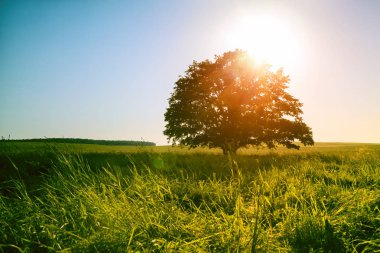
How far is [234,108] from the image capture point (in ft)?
77.4

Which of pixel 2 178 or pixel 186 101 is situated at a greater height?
pixel 186 101

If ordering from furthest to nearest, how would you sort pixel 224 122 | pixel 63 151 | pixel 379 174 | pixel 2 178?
1. pixel 224 122
2. pixel 2 178
3. pixel 379 174
4. pixel 63 151

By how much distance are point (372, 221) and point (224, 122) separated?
20.1 meters

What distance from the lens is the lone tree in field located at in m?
23.3

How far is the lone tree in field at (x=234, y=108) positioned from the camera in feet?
76.4

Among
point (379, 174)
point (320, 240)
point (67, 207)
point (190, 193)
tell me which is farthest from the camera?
point (379, 174)

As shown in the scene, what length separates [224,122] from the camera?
23672 millimetres

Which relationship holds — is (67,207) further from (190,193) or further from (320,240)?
(320,240)

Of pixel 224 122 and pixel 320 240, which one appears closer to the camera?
pixel 320 240

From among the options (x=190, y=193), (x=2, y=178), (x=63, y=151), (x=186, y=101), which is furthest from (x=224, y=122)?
(x=63, y=151)

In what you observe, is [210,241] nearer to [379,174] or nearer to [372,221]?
[372,221]

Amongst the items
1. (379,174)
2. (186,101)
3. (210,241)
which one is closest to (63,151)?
(210,241)

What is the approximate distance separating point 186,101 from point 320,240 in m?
21.2

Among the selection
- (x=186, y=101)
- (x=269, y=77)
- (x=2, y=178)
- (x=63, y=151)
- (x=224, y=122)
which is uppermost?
(x=269, y=77)
